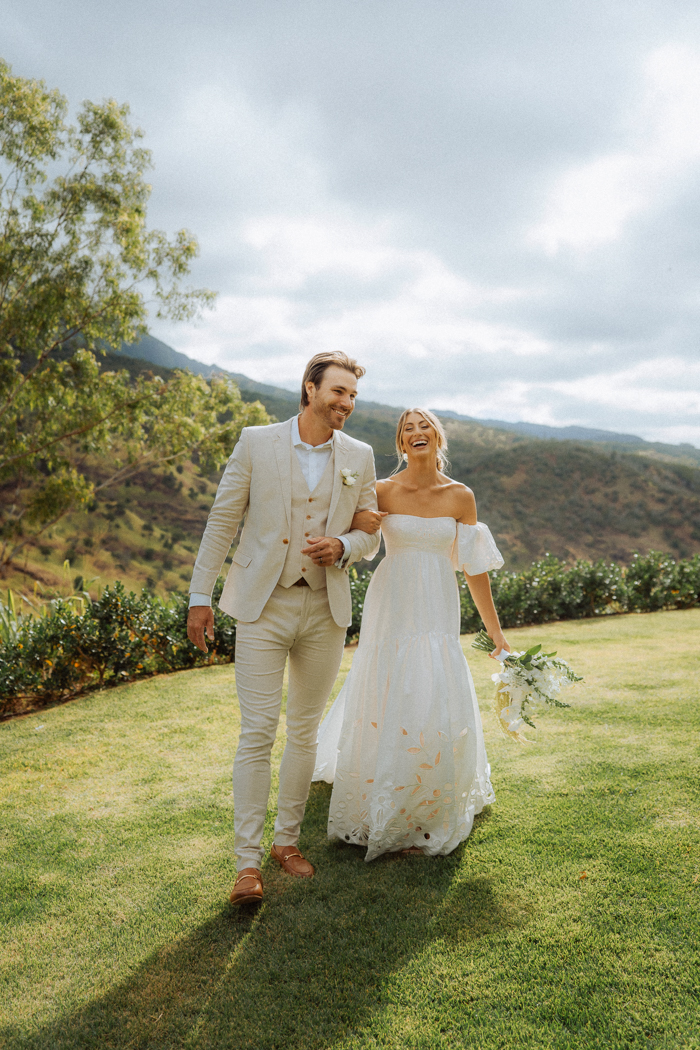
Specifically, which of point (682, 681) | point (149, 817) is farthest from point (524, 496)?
point (149, 817)

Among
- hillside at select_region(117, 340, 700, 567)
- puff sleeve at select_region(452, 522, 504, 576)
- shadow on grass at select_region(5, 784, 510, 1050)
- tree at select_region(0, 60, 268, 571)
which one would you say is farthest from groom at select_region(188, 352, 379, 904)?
hillside at select_region(117, 340, 700, 567)

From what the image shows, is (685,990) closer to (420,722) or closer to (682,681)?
(420,722)

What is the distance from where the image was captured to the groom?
2744 mm

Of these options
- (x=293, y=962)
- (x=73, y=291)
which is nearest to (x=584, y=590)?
(x=293, y=962)

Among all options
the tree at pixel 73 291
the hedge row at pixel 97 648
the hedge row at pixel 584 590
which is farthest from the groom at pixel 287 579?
the tree at pixel 73 291

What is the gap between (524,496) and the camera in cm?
4212

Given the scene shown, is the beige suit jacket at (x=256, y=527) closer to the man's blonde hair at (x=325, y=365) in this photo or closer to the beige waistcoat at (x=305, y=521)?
the beige waistcoat at (x=305, y=521)

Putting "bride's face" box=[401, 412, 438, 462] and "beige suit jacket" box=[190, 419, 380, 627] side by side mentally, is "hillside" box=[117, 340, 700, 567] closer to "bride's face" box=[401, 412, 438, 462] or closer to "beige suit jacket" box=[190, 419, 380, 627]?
"bride's face" box=[401, 412, 438, 462]

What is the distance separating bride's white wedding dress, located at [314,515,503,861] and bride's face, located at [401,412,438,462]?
13.5 inches

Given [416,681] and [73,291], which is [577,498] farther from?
[416,681]

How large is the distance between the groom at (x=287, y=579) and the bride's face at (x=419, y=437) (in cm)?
43

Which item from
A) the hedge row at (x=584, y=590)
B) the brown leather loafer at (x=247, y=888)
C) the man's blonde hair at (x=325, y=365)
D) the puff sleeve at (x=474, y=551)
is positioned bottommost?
the brown leather loafer at (x=247, y=888)

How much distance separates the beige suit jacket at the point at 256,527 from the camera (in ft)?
9.14

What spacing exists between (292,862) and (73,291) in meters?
10.5
